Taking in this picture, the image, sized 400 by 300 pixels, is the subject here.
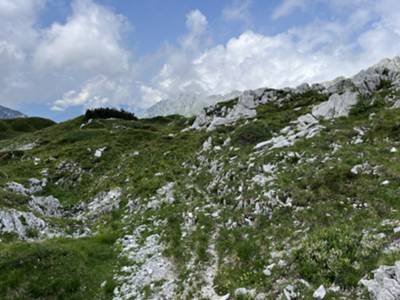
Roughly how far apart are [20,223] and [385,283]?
20242mm

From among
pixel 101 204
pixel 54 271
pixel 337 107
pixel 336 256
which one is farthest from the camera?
pixel 337 107

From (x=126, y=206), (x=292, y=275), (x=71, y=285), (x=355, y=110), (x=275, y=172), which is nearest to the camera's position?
(x=292, y=275)

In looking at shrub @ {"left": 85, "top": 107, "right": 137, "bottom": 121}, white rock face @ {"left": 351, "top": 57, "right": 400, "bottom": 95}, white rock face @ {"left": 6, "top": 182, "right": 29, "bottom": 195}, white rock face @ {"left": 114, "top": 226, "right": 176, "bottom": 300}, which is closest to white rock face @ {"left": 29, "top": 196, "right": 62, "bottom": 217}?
white rock face @ {"left": 6, "top": 182, "right": 29, "bottom": 195}

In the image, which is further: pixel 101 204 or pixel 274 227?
pixel 101 204

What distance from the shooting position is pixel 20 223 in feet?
65.7

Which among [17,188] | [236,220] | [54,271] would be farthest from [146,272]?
[17,188]

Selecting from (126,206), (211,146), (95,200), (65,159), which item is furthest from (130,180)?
(65,159)

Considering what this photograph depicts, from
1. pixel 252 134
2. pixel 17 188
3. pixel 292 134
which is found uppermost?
pixel 252 134

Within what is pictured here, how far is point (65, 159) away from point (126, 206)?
18.8m

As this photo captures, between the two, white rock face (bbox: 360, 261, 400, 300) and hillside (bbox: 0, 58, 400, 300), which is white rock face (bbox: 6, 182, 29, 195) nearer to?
hillside (bbox: 0, 58, 400, 300)

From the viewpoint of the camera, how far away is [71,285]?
14156 millimetres

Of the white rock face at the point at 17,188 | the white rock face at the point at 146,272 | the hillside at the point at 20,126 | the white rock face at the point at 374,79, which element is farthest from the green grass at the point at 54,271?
the hillside at the point at 20,126

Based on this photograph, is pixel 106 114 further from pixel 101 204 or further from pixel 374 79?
pixel 374 79

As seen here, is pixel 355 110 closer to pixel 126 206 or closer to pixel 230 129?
pixel 230 129
